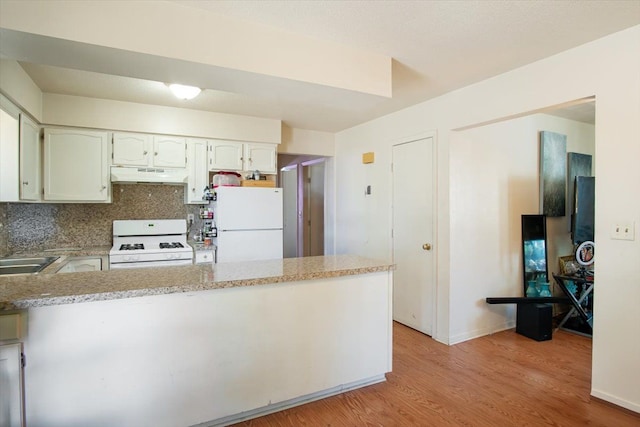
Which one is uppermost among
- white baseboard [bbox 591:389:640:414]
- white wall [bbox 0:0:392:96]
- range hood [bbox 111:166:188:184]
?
white wall [bbox 0:0:392:96]

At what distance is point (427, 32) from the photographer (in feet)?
6.60

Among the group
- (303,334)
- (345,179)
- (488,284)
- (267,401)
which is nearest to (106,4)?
(303,334)

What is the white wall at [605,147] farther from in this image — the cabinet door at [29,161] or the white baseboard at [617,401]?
the cabinet door at [29,161]

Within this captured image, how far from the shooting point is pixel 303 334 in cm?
204

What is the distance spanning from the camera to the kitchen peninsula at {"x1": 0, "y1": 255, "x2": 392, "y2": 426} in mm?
1532

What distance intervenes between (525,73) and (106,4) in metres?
2.68

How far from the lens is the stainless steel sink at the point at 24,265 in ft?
Answer: 8.70

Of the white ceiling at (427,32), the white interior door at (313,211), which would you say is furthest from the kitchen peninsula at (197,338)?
the white interior door at (313,211)

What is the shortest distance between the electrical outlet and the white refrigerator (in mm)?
2833

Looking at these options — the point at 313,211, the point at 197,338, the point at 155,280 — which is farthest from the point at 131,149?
the point at 313,211

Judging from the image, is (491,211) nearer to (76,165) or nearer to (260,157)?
(260,157)

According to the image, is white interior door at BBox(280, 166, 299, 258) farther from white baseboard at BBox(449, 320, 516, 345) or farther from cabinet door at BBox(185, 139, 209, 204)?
white baseboard at BBox(449, 320, 516, 345)

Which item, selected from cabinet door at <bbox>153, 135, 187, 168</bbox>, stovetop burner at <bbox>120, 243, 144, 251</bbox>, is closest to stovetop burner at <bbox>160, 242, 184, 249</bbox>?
stovetop burner at <bbox>120, 243, 144, 251</bbox>

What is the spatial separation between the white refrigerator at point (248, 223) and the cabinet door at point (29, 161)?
1.54 m
